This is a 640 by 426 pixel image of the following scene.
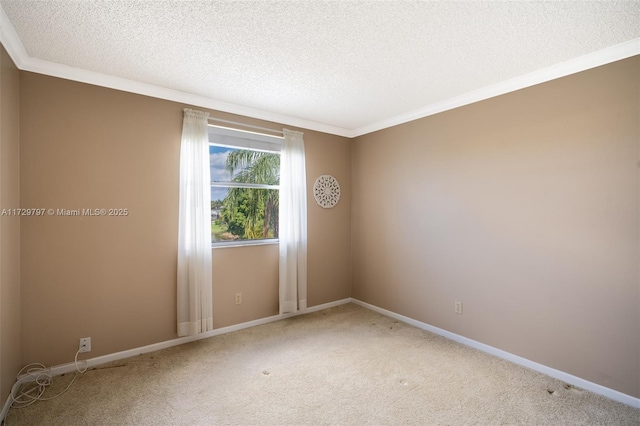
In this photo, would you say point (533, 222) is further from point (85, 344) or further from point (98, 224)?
point (85, 344)

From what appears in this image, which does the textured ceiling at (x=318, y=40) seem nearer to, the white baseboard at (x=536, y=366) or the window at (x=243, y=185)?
the window at (x=243, y=185)

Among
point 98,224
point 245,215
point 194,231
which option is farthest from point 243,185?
point 98,224

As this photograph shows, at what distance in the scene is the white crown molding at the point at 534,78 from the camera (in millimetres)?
2088

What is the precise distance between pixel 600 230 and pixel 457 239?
1.10m

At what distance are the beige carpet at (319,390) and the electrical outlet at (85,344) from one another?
0.60ft

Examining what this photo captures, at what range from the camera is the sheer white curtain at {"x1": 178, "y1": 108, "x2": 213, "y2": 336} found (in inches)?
115

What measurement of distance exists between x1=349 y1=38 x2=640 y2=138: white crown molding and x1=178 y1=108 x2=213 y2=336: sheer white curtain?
2265mm

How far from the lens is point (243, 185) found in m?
3.44

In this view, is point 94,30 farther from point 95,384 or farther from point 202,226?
point 95,384

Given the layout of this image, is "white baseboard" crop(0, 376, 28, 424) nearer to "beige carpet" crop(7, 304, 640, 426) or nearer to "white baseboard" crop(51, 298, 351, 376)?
"beige carpet" crop(7, 304, 640, 426)

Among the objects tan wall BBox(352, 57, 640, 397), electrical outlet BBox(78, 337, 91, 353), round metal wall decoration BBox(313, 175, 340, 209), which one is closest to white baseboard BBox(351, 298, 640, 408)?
tan wall BBox(352, 57, 640, 397)

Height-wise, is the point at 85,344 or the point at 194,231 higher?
the point at 194,231

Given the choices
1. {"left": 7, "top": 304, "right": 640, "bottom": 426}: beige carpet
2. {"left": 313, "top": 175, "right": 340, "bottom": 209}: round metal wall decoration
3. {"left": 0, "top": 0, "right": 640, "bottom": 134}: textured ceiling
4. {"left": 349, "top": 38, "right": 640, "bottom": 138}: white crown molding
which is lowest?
{"left": 7, "top": 304, "right": 640, "bottom": 426}: beige carpet

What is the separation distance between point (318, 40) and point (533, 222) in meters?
2.26
